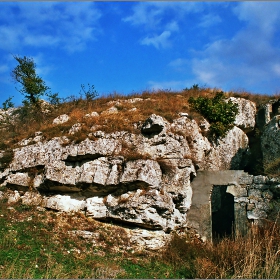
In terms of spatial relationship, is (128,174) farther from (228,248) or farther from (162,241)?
(228,248)

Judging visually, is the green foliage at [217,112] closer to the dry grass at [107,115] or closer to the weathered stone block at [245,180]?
the dry grass at [107,115]

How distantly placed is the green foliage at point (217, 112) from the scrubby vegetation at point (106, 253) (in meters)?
6.44

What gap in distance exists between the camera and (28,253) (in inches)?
482

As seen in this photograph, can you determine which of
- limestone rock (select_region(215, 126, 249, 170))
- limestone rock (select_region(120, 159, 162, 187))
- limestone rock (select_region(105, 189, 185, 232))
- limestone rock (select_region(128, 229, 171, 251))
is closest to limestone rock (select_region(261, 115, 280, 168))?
limestone rock (select_region(215, 126, 249, 170))

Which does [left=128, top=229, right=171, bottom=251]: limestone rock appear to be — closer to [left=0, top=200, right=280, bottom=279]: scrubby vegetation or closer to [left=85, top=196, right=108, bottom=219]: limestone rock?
[left=0, top=200, right=280, bottom=279]: scrubby vegetation

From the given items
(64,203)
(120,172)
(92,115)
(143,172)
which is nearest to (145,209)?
(143,172)

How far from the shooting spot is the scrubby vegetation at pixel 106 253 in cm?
1086

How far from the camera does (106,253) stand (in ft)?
43.5

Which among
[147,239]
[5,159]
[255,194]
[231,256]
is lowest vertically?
[231,256]

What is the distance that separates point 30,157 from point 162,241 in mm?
7498

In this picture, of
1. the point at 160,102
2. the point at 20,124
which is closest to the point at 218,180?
the point at 160,102

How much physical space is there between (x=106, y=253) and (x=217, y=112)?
10.3m

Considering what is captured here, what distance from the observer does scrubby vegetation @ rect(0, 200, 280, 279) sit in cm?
1086

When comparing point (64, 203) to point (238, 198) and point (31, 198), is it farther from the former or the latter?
point (238, 198)
